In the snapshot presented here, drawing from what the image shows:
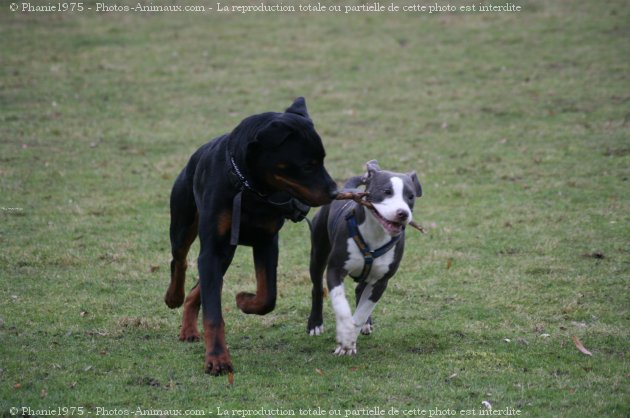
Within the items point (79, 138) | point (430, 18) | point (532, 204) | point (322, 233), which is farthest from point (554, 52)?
point (322, 233)

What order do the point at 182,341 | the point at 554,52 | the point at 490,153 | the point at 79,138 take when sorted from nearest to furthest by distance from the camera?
the point at 182,341
the point at 490,153
the point at 79,138
the point at 554,52

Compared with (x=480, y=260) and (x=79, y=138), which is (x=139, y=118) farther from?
(x=480, y=260)

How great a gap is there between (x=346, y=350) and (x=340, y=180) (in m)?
7.36

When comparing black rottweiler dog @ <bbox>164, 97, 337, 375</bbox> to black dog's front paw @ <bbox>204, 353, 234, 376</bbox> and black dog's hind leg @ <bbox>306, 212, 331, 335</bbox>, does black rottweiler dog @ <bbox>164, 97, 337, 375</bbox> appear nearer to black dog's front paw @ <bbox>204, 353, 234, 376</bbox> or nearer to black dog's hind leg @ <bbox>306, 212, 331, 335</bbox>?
Result: black dog's front paw @ <bbox>204, 353, 234, 376</bbox>

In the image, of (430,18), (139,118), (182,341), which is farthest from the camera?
(430,18)

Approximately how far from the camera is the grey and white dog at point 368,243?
6.84 meters

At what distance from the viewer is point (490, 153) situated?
1580 cm

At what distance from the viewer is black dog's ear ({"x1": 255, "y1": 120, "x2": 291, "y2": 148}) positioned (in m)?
6.21

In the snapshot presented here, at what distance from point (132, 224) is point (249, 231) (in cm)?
575

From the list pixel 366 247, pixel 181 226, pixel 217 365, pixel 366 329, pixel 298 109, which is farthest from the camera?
pixel 366 329

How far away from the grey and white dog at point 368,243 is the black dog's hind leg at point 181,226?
4.20ft

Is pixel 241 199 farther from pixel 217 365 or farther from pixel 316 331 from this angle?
pixel 316 331

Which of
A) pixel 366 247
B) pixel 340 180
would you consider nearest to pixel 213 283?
pixel 366 247

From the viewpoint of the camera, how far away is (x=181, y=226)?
768cm
